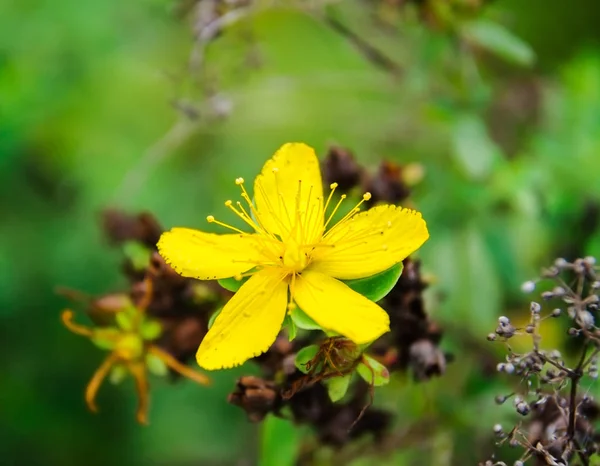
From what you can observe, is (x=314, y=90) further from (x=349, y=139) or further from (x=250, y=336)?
(x=250, y=336)

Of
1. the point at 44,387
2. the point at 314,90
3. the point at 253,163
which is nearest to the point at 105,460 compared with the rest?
the point at 44,387

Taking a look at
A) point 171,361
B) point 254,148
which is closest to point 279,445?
point 171,361

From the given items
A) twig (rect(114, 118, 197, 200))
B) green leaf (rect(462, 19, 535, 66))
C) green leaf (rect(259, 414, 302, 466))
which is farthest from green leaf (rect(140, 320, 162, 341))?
green leaf (rect(462, 19, 535, 66))

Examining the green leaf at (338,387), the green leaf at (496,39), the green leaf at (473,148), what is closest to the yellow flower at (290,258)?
the green leaf at (338,387)

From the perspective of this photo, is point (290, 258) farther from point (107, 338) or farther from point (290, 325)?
point (107, 338)

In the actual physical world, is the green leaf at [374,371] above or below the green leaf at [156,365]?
above

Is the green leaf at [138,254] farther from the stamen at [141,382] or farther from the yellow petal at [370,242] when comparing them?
the yellow petal at [370,242]

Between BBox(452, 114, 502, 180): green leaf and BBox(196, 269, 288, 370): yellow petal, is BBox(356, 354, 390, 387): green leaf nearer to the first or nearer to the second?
BBox(196, 269, 288, 370): yellow petal
